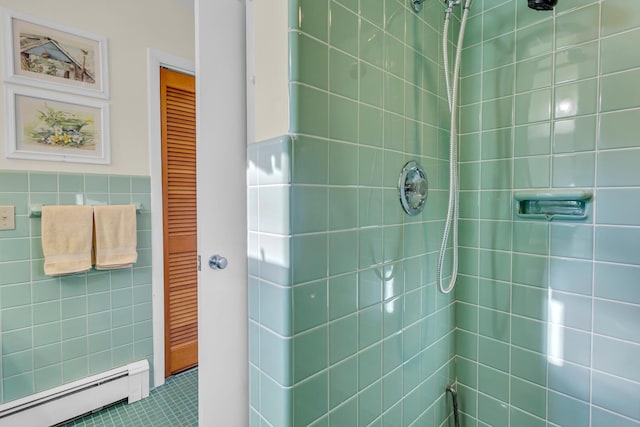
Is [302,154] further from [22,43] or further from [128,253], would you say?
[22,43]

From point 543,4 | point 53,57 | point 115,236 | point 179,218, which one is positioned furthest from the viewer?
point 179,218

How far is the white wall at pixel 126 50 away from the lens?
62.4 inches

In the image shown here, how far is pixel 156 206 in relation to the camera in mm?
1837

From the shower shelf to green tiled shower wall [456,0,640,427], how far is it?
26mm

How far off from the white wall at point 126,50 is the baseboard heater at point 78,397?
46.7 inches

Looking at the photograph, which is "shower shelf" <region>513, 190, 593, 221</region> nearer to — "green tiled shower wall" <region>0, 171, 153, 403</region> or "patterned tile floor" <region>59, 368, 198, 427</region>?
"patterned tile floor" <region>59, 368, 198, 427</region>

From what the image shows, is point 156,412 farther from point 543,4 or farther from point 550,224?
point 543,4

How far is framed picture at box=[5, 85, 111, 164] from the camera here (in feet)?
4.63

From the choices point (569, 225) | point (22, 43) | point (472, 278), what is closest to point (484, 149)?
point (569, 225)

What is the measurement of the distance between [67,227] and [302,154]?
1.63 meters

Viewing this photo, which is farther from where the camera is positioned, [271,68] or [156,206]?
[156,206]

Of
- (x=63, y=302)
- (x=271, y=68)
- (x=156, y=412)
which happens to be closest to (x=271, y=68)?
(x=271, y=68)

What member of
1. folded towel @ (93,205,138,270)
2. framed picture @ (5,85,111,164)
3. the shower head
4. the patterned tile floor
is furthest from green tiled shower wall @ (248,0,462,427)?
framed picture @ (5,85,111,164)

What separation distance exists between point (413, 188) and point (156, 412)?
1.87 metres
